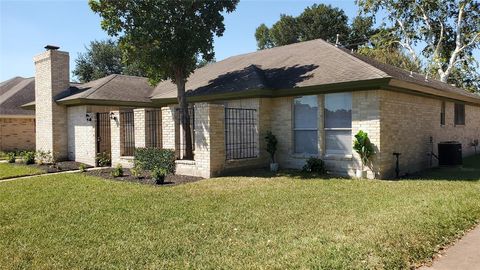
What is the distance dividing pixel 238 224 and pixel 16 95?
2662 cm

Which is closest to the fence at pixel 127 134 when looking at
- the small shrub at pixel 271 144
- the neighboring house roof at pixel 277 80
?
the neighboring house roof at pixel 277 80

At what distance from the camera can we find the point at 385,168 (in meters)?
11.2

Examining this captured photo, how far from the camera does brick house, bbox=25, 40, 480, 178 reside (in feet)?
37.4

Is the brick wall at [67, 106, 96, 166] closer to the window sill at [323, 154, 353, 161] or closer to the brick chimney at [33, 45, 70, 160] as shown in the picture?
the brick chimney at [33, 45, 70, 160]

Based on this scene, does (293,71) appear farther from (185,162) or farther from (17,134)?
(17,134)

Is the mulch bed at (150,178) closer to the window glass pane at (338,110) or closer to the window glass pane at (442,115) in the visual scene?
the window glass pane at (338,110)

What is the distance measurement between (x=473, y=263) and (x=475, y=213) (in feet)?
8.51

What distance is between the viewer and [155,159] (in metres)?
12.5

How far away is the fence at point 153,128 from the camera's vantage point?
1421 centimetres

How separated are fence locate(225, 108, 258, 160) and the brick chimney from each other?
9.49 meters

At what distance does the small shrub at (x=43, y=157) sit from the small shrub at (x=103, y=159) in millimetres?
2807

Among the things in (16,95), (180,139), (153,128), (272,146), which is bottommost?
(272,146)

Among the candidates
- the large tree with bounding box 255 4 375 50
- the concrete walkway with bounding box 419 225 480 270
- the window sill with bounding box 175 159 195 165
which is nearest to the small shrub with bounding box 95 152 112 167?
the window sill with bounding box 175 159 195 165

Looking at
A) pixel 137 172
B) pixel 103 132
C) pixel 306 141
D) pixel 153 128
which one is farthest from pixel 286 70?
pixel 103 132
